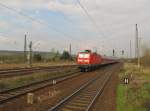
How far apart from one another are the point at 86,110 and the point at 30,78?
15182mm

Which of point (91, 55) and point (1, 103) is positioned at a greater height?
point (91, 55)

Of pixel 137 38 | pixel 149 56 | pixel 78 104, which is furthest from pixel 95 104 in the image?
pixel 149 56

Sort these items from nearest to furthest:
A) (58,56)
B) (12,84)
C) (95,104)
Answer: (95,104) → (12,84) → (58,56)

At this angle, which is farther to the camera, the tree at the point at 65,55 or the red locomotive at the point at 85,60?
the tree at the point at 65,55

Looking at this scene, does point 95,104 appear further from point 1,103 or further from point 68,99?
point 1,103

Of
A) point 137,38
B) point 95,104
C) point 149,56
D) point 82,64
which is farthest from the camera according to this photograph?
point 149,56

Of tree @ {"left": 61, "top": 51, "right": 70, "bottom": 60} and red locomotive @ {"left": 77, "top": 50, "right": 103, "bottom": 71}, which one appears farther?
tree @ {"left": 61, "top": 51, "right": 70, "bottom": 60}

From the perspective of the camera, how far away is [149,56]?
59594 millimetres

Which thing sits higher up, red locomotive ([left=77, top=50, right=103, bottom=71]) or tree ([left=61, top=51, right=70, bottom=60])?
tree ([left=61, top=51, right=70, bottom=60])

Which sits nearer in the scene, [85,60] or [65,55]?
[85,60]

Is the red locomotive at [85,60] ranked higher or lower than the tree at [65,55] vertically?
lower

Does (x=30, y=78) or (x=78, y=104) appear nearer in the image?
(x=78, y=104)

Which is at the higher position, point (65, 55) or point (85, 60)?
point (65, 55)

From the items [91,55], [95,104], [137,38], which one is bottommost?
[95,104]
